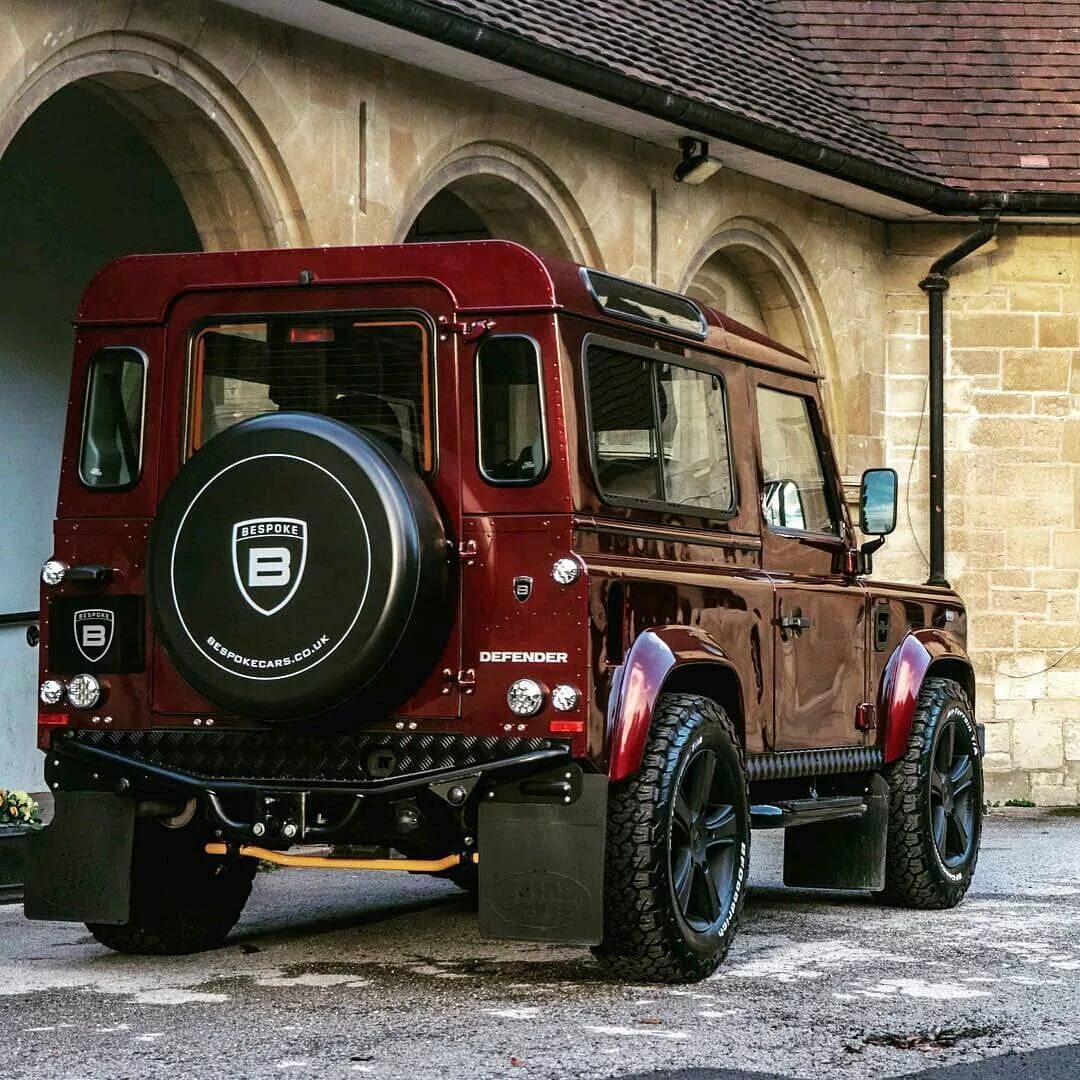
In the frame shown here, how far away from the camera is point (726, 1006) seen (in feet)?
21.5

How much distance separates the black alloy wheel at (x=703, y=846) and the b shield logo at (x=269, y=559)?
1.33 metres

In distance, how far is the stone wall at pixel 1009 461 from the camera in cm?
1711

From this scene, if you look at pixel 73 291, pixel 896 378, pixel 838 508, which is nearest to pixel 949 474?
pixel 896 378

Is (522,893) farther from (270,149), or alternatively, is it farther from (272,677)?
(270,149)

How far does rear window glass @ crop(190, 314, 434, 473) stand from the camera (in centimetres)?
687

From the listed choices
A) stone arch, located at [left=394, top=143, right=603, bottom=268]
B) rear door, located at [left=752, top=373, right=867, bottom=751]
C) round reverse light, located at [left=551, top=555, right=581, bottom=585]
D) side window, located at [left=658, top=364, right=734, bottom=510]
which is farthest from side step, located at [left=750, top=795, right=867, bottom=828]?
stone arch, located at [left=394, top=143, right=603, bottom=268]

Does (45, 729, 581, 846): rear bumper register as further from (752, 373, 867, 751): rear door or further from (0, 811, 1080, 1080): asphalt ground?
(752, 373, 867, 751): rear door

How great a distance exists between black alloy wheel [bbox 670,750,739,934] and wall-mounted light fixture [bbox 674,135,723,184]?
7776mm

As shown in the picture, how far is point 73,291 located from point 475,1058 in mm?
9417

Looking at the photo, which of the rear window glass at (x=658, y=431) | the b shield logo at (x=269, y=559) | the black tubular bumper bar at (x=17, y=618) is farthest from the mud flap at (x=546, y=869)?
the black tubular bumper bar at (x=17, y=618)

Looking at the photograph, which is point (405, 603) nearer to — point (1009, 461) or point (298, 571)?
point (298, 571)

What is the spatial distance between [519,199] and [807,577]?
5704 millimetres

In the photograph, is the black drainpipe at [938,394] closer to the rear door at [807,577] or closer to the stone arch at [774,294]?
the stone arch at [774,294]

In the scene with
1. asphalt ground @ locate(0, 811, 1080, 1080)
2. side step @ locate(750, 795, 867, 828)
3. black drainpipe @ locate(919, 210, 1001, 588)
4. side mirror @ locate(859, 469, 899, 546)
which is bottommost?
asphalt ground @ locate(0, 811, 1080, 1080)
